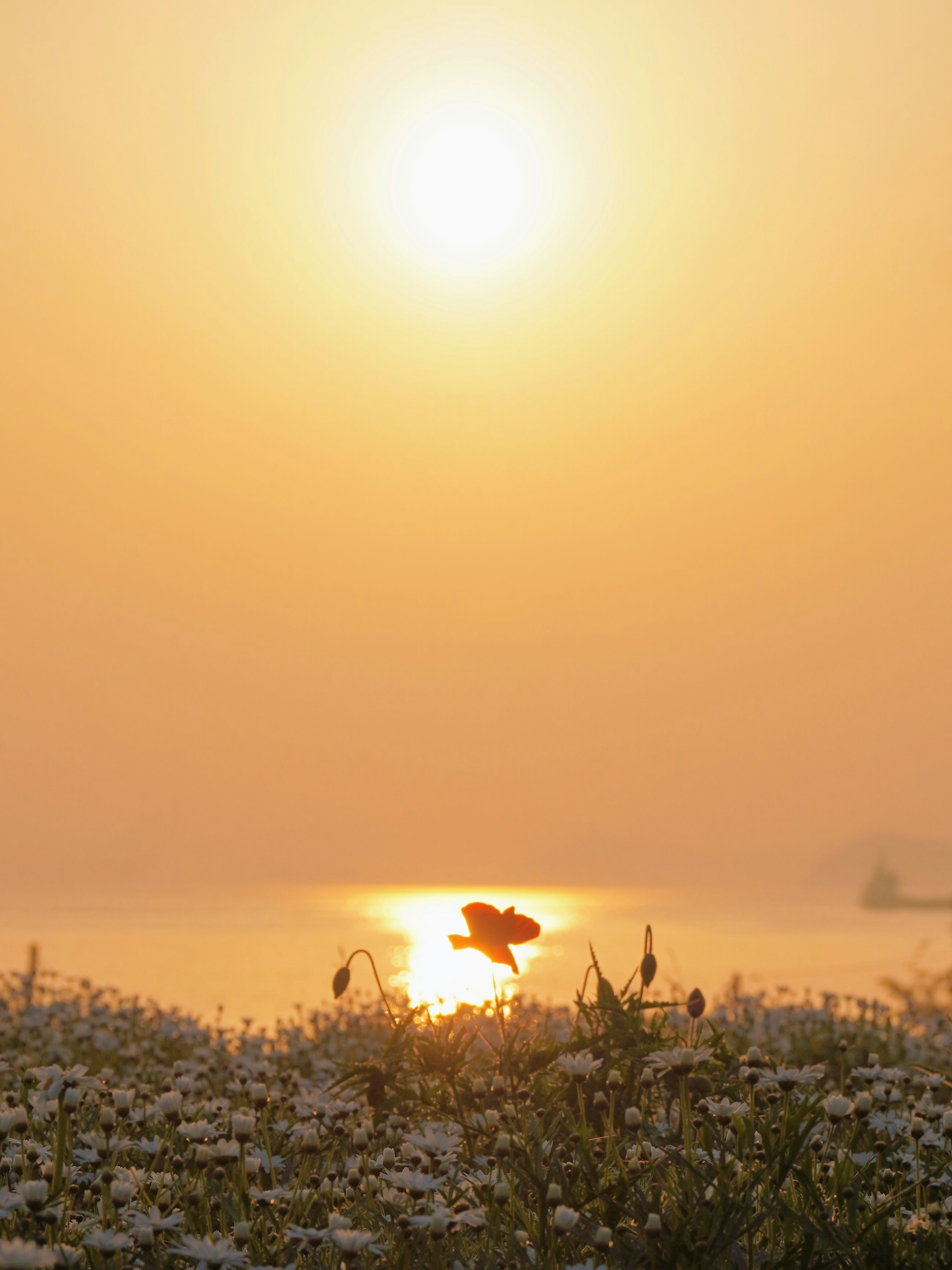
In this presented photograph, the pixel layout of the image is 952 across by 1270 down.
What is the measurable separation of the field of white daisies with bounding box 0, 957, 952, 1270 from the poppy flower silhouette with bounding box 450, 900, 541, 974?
419mm

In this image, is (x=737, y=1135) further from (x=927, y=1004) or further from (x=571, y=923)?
(x=571, y=923)

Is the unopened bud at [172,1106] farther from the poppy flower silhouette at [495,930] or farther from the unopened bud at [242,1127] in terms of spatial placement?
the poppy flower silhouette at [495,930]

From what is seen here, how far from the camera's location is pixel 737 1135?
15.5 ft

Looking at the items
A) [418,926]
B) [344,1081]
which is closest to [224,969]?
[344,1081]

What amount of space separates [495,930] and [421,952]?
43105mm

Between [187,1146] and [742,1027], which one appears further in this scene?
[742,1027]

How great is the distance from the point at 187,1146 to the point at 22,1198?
1507 mm

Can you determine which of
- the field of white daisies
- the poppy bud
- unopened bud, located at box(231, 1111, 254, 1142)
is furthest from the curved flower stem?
unopened bud, located at box(231, 1111, 254, 1142)

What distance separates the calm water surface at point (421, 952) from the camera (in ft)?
57.0

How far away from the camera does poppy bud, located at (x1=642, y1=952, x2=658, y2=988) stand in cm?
605

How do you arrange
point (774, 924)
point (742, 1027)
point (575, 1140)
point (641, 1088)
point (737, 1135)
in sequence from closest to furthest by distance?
point (737, 1135) → point (575, 1140) → point (641, 1088) → point (742, 1027) → point (774, 924)

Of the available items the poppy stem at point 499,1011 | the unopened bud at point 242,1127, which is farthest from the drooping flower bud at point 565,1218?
the poppy stem at point 499,1011

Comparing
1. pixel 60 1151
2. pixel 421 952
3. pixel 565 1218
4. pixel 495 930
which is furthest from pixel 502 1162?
pixel 421 952

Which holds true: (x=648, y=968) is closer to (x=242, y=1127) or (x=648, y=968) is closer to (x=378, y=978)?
(x=378, y=978)
